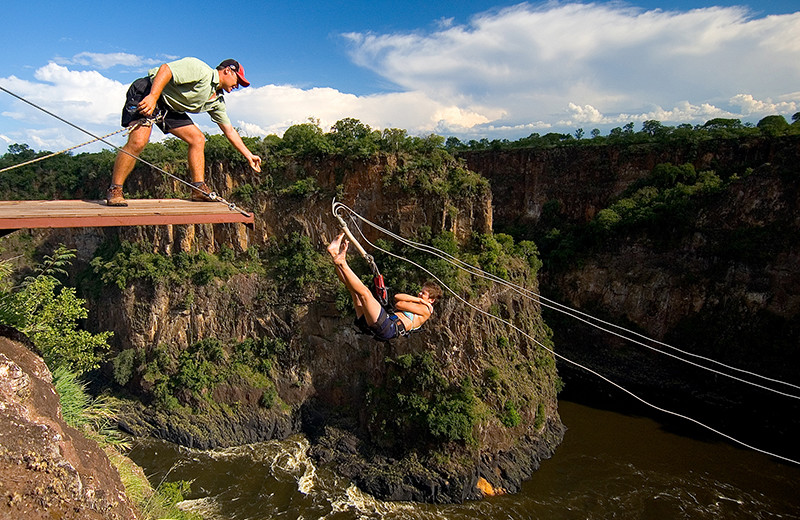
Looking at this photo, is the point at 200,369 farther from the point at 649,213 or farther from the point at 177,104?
the point at 649,213

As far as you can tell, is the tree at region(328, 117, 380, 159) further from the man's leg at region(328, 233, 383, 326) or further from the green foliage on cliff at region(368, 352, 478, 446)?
the man's leg at region(328, 233, 383, 326)

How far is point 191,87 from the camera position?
5.56m

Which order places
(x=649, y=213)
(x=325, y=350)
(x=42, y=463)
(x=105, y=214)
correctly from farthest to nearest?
(x=649, y=213) < (x=325, y=350) < (x=105, y=214) < (x=42, y=463)

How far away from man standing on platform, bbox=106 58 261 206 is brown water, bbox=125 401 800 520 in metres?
13.9

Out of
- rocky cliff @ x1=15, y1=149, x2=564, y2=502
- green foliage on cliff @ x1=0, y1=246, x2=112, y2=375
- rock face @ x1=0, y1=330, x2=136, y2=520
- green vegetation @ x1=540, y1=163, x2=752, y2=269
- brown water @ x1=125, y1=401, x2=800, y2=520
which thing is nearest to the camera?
rock face @ x1=0, y1=330, x2=136, y2=520

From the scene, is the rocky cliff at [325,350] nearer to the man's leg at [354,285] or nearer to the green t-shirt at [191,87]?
the man's leg at [354,285]

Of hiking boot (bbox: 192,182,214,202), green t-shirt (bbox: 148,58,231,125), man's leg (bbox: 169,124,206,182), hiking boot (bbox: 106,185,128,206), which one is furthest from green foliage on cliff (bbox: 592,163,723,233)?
hiking boot (bbox: 106,185,128,206)

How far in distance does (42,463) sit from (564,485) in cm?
1781

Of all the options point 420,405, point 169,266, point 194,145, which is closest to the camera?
point 194,145

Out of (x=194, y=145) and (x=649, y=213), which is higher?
(x=194, y=145)

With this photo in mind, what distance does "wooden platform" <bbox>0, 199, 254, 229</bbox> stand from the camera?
4430 millimetres

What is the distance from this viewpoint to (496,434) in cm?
1742

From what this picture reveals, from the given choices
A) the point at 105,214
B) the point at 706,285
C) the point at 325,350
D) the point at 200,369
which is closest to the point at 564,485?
the point at 325,350

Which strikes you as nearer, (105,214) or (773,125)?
(105,214)
